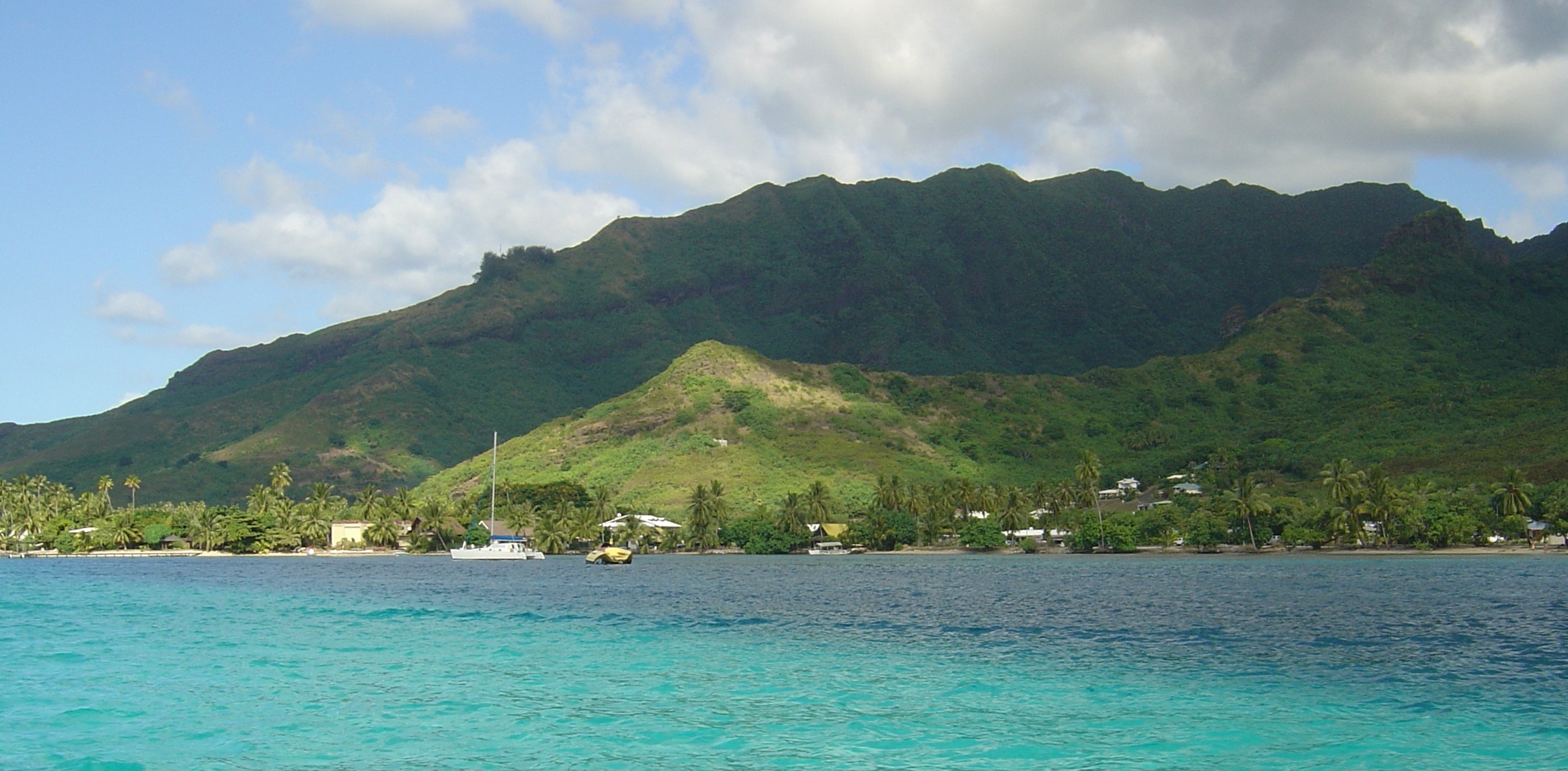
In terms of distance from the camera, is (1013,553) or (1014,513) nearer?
(1013,553)

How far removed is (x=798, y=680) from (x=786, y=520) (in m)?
128

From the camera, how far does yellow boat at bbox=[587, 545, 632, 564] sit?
436 feet

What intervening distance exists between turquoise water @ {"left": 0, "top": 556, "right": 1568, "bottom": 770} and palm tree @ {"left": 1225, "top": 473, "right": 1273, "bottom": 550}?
61450mm

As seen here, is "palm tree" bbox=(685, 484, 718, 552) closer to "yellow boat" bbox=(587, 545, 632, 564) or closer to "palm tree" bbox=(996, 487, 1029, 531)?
"yellow boat" bbox=(587, 545, 632, 564)

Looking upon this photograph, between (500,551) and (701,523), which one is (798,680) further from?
(701,523)

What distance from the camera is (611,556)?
133m

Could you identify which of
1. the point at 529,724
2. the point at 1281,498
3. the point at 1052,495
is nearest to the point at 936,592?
the point at 529,724

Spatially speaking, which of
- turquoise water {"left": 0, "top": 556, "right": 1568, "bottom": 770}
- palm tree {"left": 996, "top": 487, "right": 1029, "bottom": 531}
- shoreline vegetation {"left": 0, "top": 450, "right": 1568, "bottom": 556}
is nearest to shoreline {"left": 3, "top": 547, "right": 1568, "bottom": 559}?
shoreline vegetation {"left": 0, "top": 450, "right": 1568, "bottom": 556}

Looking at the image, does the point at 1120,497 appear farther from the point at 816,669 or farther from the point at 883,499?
the point at 816,669

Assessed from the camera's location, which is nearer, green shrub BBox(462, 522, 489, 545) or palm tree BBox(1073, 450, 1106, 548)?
green shrub BBox(462, 522, 489, 545)

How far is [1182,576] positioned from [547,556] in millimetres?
100776

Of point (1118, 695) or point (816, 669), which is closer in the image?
point (1118, 695)

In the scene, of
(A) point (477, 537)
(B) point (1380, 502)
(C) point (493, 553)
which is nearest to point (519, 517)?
(A) point (477, 537)

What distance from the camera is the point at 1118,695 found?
2994cm
